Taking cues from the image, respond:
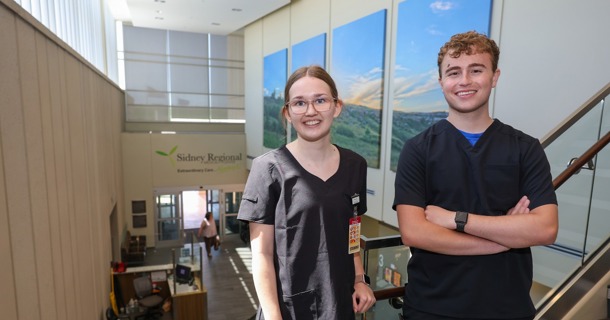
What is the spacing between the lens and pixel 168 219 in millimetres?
14914

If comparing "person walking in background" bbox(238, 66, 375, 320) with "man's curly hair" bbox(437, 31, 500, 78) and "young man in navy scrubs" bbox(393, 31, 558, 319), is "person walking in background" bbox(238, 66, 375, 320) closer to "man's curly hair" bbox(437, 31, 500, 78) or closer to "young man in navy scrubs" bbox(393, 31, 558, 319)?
"young man in navy scrubs" bbox(393, 31, 558, 319)

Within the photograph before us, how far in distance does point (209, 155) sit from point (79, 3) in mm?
8573

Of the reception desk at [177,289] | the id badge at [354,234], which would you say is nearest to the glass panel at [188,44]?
the reception desk at [177,289]

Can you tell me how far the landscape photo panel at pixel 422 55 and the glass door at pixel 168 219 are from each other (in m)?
10.4

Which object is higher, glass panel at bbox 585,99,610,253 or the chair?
glass panel at bbox 585,99,610,253

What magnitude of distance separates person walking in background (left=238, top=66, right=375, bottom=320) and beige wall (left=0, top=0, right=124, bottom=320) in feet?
7.18

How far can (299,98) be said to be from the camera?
1.50m

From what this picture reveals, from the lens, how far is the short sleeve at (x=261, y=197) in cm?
146

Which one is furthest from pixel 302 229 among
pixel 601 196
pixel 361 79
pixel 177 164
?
pixel 177 164

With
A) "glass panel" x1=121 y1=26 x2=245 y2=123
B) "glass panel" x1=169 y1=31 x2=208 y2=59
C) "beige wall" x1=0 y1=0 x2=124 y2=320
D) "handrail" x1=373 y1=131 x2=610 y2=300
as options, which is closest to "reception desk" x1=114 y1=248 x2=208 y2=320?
"beige wall" x1=0 y1=0 x2=124 y2=320

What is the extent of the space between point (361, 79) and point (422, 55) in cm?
188

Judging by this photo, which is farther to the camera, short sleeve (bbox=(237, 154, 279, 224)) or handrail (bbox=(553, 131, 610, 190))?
handrail (bbox=(553, 131, 610, 190))

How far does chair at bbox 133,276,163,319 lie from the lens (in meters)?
8.63

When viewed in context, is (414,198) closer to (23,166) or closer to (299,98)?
(299,98)
